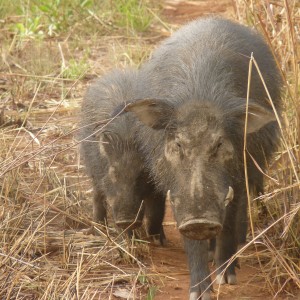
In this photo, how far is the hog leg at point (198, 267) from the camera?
203 inches

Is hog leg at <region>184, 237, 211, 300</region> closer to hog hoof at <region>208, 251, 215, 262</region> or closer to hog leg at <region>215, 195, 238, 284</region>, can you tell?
hog leg at <region>215, 195, 238, 284</region>

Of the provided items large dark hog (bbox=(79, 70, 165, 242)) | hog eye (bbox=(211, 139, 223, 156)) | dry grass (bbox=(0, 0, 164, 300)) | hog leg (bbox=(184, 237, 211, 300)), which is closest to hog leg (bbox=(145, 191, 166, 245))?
large dark hog (bbox=(79, 70, 165, 242))

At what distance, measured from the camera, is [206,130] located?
4.96 m

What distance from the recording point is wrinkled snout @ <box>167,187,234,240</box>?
15.4 feet

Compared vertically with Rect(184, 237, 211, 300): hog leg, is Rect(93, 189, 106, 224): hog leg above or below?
below

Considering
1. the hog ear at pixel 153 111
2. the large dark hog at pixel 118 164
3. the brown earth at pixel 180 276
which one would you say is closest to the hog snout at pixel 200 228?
the brown earth at pixel 180 276

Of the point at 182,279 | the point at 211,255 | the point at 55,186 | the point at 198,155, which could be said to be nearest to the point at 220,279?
the point at 182,279

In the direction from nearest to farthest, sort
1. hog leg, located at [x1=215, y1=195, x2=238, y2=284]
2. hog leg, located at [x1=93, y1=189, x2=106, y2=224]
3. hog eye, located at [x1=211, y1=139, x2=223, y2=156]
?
hog eye, located at [x1=211, y1=139, x2=223, y2=156], hog leg, located at [x1=215, y1=195, x2=238, y2=284], hog leg, located at [x1=93, y1=189, x2=106, y2=224]

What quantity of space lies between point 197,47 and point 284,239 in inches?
46.5

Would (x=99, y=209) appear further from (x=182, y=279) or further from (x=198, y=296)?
(x=198, y=296)

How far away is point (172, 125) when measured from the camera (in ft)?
16.7

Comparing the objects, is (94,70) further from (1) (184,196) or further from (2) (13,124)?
(1) (184,196)

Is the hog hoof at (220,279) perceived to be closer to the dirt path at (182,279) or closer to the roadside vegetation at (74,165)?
the dirt path at (182,279)

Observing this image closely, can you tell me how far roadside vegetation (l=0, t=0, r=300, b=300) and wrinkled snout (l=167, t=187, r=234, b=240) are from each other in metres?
0.23
